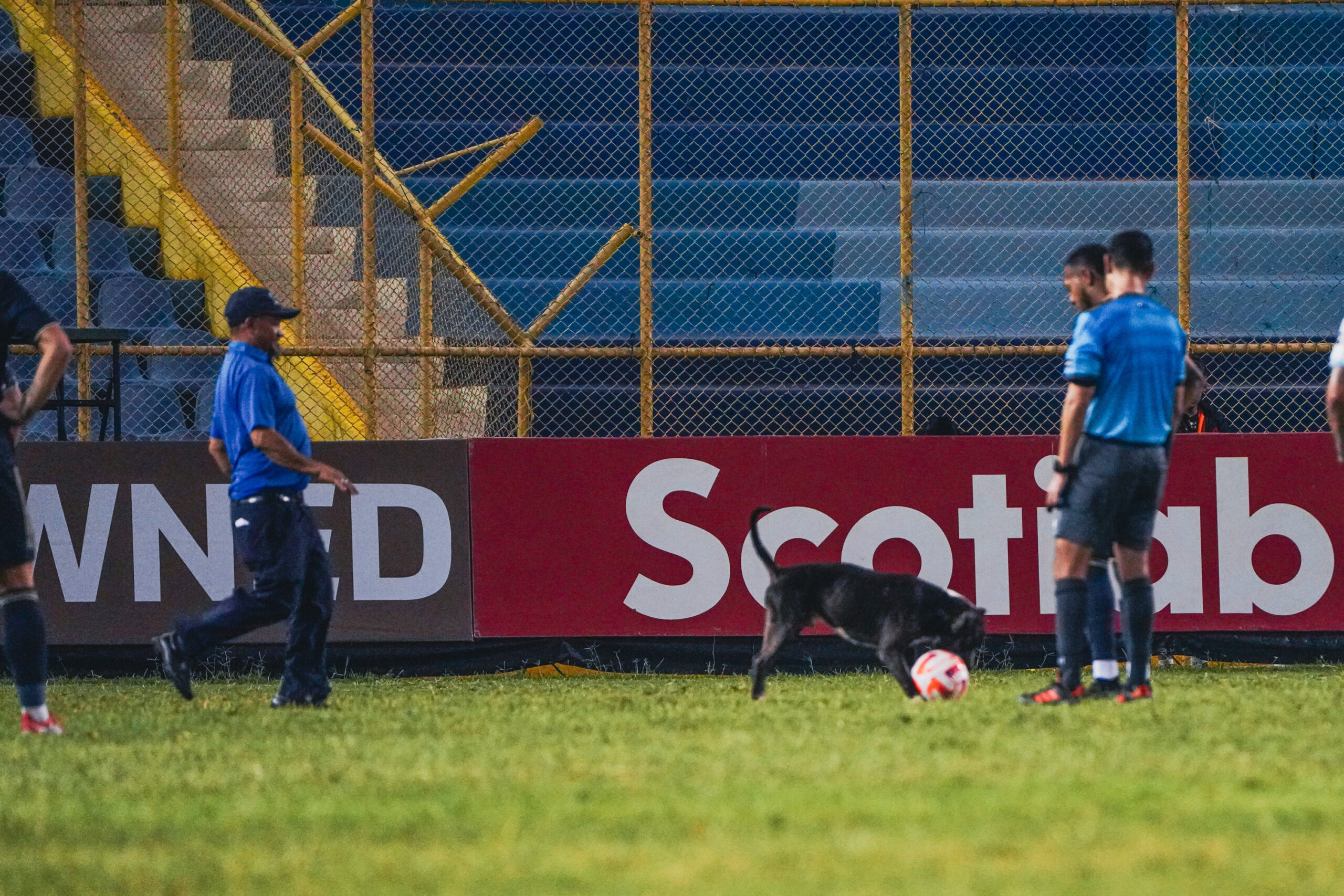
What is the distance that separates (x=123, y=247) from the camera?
13102 mm

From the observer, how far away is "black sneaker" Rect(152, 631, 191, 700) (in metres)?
8.11

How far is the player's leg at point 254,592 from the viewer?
8008mm

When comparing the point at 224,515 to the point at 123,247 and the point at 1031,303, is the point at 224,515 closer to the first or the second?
the point at 123,247

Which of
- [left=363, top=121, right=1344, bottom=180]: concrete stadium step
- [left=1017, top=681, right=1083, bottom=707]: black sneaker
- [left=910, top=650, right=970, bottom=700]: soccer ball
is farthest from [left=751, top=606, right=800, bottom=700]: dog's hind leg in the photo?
[left=363, top=121, right=1344, bottom=180]: concrete stadium step

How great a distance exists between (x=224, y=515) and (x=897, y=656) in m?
4.40

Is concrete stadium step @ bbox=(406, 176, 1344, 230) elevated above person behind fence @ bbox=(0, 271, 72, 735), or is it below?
above

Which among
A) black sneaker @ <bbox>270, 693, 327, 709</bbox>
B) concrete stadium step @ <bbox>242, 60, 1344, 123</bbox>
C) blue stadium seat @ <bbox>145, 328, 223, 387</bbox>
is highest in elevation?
concrete stadium step @ <bbox>242, 60, 1344, 123</bbox>

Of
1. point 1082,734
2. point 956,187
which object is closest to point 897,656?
point 1082,734

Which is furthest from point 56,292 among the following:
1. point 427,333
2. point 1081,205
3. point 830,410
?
point 1081,205

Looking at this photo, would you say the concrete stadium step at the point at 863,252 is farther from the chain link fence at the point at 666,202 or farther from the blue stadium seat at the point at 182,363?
the blue stadium seat at the point at 182,363

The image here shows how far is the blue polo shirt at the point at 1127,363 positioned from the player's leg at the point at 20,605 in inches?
168

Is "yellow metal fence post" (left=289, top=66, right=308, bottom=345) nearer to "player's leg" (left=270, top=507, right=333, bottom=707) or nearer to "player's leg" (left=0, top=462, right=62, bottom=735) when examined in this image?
"player's leg" (left=270, top=507, right=333, bottom=707)

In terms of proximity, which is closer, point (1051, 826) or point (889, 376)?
point (1051, 826)

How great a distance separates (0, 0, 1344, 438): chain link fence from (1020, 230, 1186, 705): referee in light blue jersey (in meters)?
3.21
